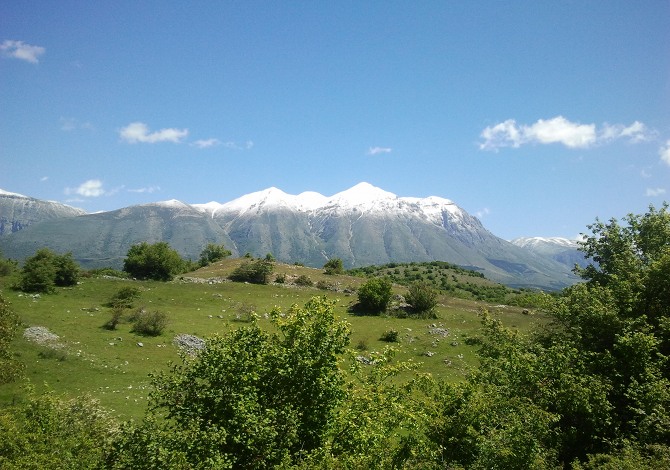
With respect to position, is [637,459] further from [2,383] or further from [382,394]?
[2,383]

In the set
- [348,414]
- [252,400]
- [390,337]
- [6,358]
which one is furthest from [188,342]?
[348,414]

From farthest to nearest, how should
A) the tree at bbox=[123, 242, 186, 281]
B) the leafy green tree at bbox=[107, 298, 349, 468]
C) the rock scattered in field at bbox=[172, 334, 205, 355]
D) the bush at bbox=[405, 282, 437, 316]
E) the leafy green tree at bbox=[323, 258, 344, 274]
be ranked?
the leafy green tree at bbox=[323, 258, 344, 274] < the tree at bbox=[123, 242, 186, 281] < the bush at bbox=[405, 282, 437, 316] < the rock scattered in field at bbox=[172, 334, 205, 355] < the leafy green tree at bbox=[107, 298, 349, 468]

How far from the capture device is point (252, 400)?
15.1 metres

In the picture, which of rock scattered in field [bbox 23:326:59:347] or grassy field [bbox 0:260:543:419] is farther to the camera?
rock scattered in field [bbox 23:326:59:347]

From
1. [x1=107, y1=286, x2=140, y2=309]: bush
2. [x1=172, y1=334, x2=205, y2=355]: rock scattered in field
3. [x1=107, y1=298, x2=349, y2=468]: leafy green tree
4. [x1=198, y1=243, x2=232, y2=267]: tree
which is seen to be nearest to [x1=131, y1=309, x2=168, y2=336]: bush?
[x1=172, y1=334, x2=205, y2=355]: rock scattered in field

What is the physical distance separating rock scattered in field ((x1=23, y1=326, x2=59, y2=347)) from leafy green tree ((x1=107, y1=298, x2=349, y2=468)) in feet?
90.7

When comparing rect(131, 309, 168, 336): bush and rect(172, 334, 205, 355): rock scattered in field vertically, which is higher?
rect(131, 309, 168, 336): bush

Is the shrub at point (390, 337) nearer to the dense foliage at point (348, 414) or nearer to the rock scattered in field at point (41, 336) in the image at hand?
the dense foliage at point (348, 414)

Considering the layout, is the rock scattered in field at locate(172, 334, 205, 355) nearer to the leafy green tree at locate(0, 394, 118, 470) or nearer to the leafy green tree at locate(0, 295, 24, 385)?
the leafy green tree at locate(0, 295, 24, 385)

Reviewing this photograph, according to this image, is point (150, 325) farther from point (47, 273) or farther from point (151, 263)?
point (151, 263)

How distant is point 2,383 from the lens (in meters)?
26.1

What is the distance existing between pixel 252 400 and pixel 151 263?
5920 cm

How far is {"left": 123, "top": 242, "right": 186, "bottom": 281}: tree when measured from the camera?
2653 inches

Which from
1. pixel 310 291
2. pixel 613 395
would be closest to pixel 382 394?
pixel 613 395
